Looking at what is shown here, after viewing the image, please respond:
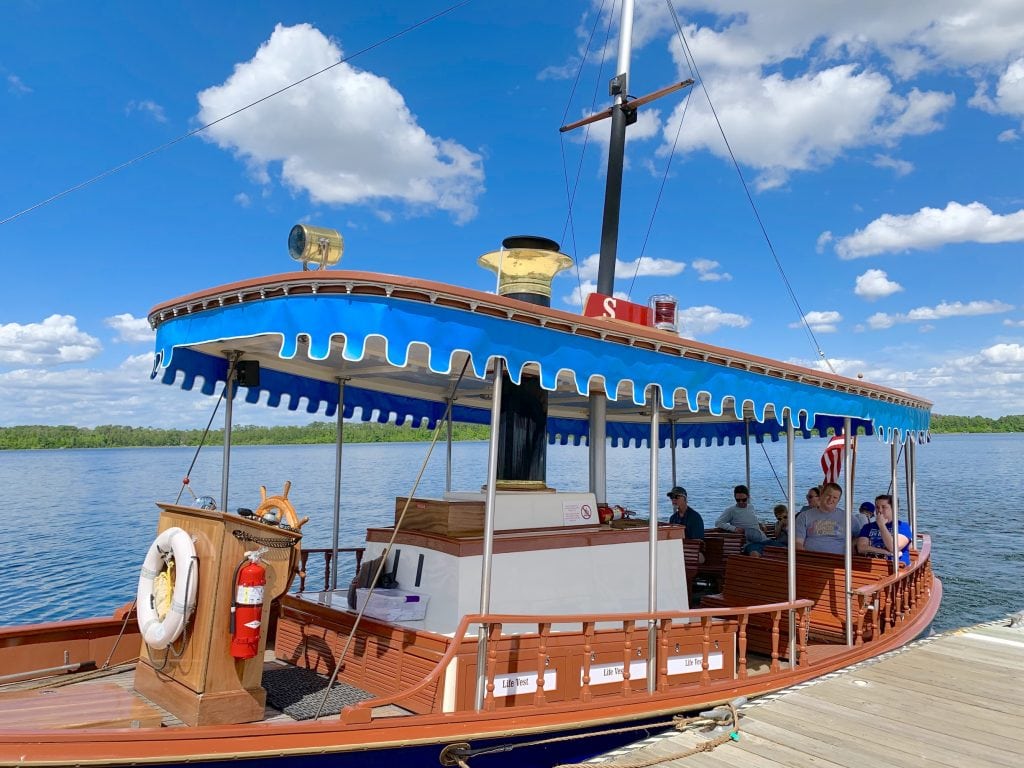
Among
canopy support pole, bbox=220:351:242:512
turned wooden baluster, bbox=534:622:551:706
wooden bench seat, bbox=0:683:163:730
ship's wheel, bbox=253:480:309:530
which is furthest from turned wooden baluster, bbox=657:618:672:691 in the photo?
canopy support pole, bbox=220:351:242:512

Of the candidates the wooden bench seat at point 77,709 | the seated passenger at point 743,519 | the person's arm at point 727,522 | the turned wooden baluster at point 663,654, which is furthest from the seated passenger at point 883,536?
the wooden bench seat at point 77,709

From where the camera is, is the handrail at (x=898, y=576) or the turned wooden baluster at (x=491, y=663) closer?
the turned wooden baluster at (x=491, y=663)

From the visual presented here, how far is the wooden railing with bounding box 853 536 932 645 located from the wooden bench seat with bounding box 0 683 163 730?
20.4 ft

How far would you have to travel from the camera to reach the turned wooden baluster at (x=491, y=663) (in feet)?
14.8

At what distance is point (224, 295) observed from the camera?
16.1 feet

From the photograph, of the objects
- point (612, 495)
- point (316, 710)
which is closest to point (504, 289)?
point (316, 710)

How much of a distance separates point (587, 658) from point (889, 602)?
4684mm

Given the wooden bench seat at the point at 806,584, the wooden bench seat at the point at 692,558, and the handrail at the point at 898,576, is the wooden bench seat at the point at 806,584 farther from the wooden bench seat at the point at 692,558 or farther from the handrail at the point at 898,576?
the wooden bench seat at the point at 692,558

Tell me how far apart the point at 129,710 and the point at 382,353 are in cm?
293

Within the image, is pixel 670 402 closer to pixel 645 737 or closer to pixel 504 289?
pixel 504 289

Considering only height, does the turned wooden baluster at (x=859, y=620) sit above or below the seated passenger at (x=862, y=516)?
below

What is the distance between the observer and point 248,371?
20.5 feet

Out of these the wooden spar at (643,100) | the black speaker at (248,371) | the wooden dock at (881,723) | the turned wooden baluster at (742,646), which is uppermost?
the wooden spar at (643,100)

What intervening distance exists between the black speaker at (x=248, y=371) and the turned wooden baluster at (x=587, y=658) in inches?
133
